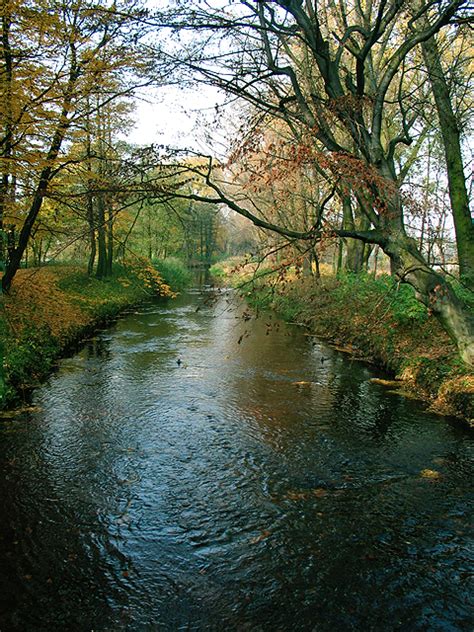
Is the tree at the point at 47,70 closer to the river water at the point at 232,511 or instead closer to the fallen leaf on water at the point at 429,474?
the river water at the point at 232,511

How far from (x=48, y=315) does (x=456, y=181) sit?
1204 cm

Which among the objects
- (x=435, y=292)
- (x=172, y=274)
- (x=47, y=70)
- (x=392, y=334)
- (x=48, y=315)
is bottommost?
(x=392, y=334)

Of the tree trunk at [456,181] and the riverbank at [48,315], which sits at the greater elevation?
the tree trunk at [456,181]

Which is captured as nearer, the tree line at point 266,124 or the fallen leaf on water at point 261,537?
the fallen leaf on water at point 261,537

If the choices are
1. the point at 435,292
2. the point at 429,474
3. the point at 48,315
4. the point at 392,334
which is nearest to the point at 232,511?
the point at 429,474

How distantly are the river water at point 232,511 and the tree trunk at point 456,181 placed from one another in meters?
4.13

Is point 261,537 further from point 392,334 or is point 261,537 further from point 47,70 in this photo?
point 47,70

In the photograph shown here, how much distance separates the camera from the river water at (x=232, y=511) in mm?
3938

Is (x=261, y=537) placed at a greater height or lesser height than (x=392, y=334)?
lesser

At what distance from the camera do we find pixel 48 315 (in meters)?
14.5

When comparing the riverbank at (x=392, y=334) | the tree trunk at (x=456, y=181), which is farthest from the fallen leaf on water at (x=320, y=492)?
the tree trunk at (x=456, y=181)

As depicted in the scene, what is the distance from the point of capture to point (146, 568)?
4395 millimetres

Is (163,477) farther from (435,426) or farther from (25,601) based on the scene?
(435,426)

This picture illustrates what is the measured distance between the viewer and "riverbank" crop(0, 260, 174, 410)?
373 inches
